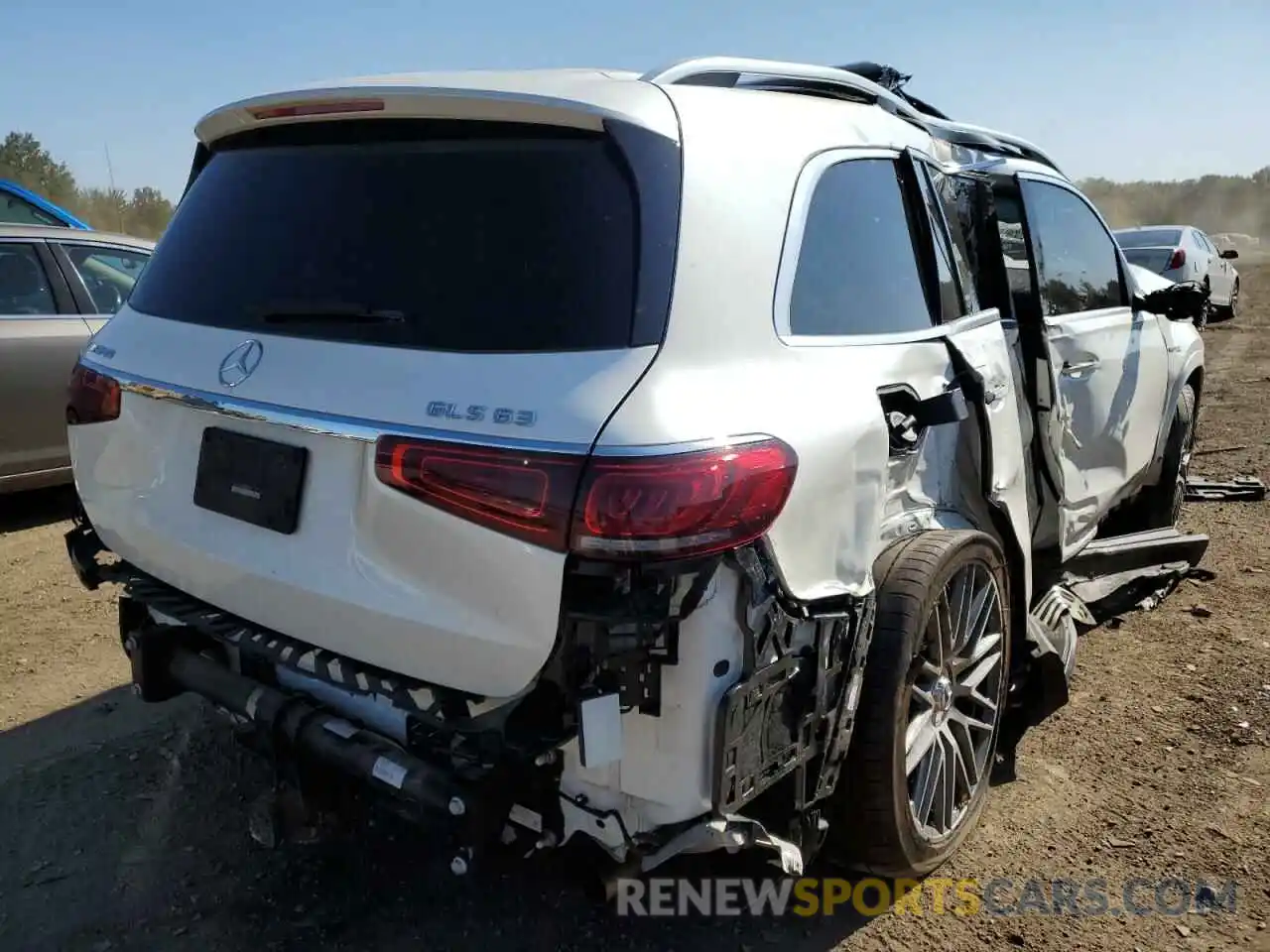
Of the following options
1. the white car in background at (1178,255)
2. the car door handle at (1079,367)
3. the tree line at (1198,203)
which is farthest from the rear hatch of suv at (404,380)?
the tree line at (1198,203)

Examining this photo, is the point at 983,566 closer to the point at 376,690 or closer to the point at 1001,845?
the point at 1001,845

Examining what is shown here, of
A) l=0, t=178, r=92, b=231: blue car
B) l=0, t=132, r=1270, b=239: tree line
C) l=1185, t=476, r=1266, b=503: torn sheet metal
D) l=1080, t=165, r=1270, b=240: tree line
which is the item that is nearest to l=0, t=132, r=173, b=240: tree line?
l=0, t=132, r=1270, b=239: tree line

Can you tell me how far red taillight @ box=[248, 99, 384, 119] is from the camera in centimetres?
230

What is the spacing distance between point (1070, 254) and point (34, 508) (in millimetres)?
6157

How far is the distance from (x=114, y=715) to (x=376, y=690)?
2179 mm

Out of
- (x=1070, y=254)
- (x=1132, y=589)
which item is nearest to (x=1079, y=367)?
(x=1070, y=254)

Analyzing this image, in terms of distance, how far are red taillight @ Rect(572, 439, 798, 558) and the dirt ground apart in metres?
0.97

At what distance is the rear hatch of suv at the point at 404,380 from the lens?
Result: 1.88 m

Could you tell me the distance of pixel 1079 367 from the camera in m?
3.98

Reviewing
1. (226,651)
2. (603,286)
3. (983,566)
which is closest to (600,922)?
(226,651)

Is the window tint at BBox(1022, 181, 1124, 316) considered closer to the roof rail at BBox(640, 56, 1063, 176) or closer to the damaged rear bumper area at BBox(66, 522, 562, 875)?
the roof rail at BBox(640, 56, 1063, 176)

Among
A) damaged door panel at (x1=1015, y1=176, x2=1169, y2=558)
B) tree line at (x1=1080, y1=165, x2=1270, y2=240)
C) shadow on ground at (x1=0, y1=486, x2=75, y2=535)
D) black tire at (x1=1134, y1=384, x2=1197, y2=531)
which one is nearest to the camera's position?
damaged door panel at (x1=1015, y1=176, x2=1169, y2=558)

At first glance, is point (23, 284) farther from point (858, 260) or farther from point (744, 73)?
point (858, 260)

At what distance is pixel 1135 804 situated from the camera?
3205mm
